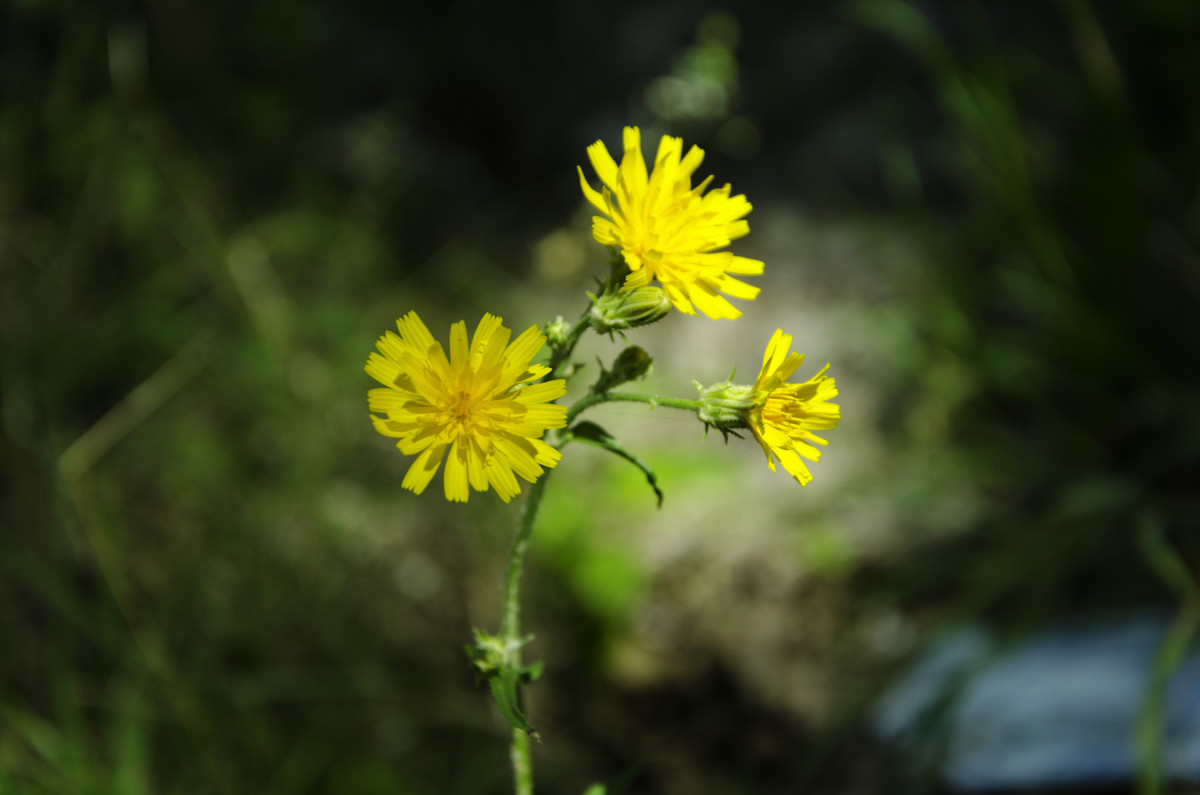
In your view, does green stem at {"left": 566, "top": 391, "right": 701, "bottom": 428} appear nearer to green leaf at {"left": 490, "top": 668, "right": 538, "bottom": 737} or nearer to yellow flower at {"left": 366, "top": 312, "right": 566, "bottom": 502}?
yellow flower at {"left": 366, "top": 312, "right": 566, "bottom": 502}

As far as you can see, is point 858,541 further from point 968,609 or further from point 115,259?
point 115,259

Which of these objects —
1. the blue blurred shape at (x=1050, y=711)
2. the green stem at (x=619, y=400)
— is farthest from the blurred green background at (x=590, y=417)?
the green stem at (x=619, y=400)

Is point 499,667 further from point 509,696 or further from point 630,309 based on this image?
point 630,309

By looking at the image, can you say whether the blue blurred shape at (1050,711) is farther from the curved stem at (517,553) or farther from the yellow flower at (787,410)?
the curved stem at (517,553)

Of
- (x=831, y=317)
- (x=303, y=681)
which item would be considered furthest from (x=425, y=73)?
(x=303, y=681)

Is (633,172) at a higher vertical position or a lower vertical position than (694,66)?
lower
